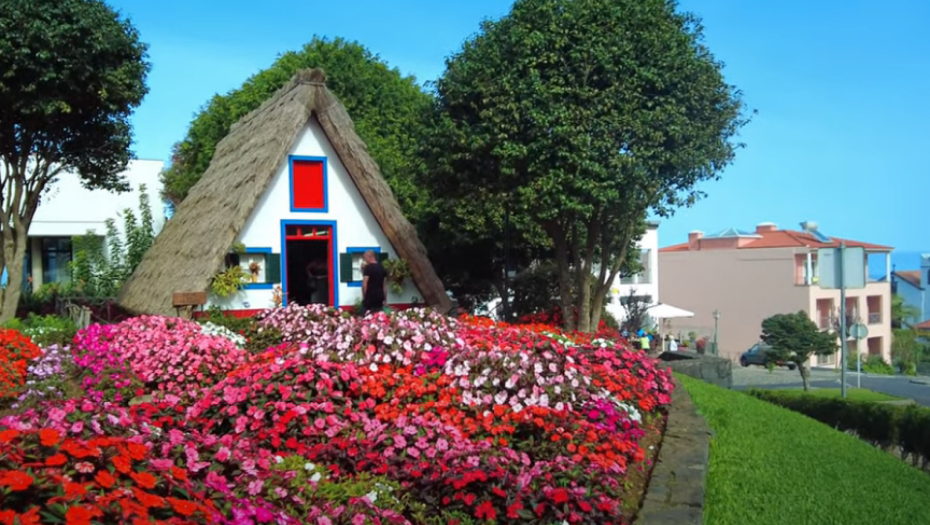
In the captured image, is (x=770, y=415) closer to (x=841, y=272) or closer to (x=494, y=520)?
(x=841, y=272)

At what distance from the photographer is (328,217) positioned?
1523 cm

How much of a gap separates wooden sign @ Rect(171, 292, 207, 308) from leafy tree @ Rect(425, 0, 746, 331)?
4774 mm

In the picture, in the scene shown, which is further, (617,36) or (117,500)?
(617,36)

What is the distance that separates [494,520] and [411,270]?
10879 mm

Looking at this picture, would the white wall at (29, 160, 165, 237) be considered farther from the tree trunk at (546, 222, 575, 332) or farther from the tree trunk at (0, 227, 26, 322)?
the tree trunk at (546, 222, 575, 332)

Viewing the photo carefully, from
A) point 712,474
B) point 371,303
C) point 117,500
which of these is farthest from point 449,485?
point 371,303

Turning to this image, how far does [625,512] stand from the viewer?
5.26m

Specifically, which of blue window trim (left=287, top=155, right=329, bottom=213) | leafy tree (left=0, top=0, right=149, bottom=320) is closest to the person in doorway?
blue window trim (left=287, top=155, right=329, bottom=213)

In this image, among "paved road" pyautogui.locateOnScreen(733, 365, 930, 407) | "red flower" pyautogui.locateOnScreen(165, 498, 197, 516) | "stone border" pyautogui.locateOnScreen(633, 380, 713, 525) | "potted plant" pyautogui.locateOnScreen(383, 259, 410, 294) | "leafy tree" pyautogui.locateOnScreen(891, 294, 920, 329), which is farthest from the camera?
"leafy tree" pyautogui.locateOnScreen(891, 294, 920, 329)

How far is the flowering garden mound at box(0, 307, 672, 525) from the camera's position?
3.50 m

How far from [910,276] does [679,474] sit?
300 ft

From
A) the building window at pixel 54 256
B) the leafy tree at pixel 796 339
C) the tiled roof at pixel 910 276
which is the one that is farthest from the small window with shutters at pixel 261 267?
the tiled roof at pixel 910 276

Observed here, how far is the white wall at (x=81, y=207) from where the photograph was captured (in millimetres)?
26500

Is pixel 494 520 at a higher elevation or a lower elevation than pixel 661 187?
lower
